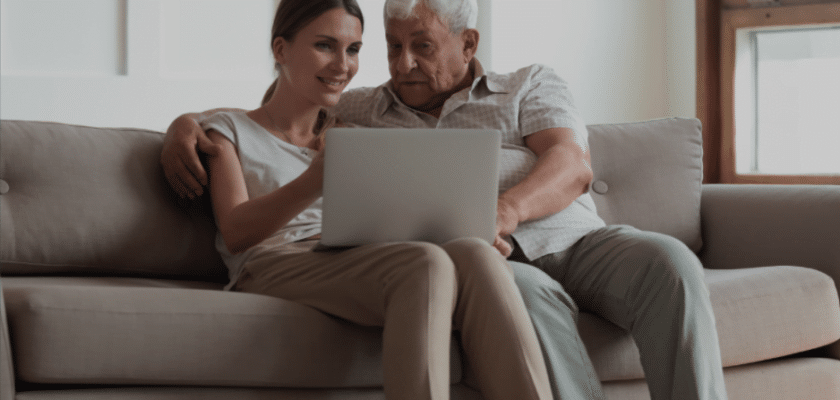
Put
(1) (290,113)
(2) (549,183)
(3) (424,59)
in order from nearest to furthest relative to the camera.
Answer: (2) (549,183) < (1) (290,113) < (3) (424,59)

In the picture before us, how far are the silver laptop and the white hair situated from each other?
0.71 metres

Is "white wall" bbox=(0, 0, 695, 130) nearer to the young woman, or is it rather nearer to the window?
the window

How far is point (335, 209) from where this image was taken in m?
1.20

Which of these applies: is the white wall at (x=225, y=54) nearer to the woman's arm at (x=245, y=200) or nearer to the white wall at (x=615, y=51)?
the white wall at (x=615, y=51)

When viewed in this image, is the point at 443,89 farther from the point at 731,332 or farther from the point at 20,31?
the point at 20,31

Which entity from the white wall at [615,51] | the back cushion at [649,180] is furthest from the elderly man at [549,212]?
the white wall at [615,51]

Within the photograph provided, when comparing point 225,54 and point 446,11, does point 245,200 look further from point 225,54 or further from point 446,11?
point 225,54

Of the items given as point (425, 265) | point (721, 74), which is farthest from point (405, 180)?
point (721, 74)

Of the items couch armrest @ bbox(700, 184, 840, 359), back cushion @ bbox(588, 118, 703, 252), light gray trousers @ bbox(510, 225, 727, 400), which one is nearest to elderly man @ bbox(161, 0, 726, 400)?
light gray trousers @ bbox(510, 225, 727, 400)

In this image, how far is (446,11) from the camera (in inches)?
71.9

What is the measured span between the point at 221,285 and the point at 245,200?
0.30m

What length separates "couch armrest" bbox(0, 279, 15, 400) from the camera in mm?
1109

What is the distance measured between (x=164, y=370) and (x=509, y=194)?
73 cm

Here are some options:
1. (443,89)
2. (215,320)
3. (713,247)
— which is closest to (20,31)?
(443,89)
